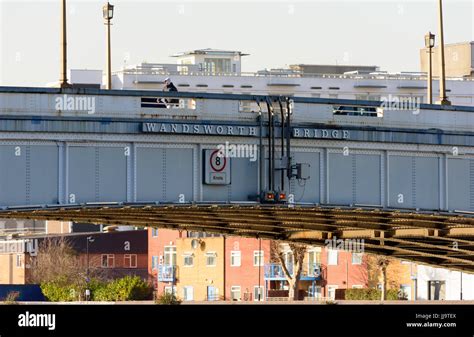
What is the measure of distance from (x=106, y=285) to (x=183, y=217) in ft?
222

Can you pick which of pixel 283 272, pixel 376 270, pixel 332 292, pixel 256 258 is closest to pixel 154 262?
pixel 256 258

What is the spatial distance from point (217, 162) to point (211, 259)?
85.7m

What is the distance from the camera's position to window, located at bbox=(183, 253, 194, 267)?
144 meters

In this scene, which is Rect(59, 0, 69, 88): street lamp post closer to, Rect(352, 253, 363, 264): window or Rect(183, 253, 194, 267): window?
Rect(352, 253, 363, 264): window

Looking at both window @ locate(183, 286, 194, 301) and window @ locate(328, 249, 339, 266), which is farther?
window @ locate(183, 286, 194, 301)

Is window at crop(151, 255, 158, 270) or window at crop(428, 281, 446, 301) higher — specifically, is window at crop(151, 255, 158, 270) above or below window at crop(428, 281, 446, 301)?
above

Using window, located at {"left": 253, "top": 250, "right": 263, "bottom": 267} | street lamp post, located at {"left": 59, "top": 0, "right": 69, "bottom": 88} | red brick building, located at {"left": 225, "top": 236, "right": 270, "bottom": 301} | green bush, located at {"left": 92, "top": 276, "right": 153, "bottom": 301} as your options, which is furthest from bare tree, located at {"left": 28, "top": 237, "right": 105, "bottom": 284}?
street lamp post, located at {"left": 59, "top": 0, "right": 69, "bottom": 88}

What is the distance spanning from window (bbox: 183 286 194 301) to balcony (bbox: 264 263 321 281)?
757cm

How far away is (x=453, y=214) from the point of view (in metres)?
62.1

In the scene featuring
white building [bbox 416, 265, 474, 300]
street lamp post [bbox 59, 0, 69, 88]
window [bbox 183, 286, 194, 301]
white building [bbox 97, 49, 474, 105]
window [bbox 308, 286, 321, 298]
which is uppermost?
white building [bbox 97, 49, 474, 105]

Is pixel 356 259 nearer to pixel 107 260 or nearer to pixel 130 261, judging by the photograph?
pixel 130 261

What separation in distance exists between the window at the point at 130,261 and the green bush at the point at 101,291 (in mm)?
21393

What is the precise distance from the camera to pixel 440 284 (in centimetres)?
12850

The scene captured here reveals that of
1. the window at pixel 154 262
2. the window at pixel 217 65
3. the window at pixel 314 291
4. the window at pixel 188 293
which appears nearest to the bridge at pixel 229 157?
the window at pixel 314 291
